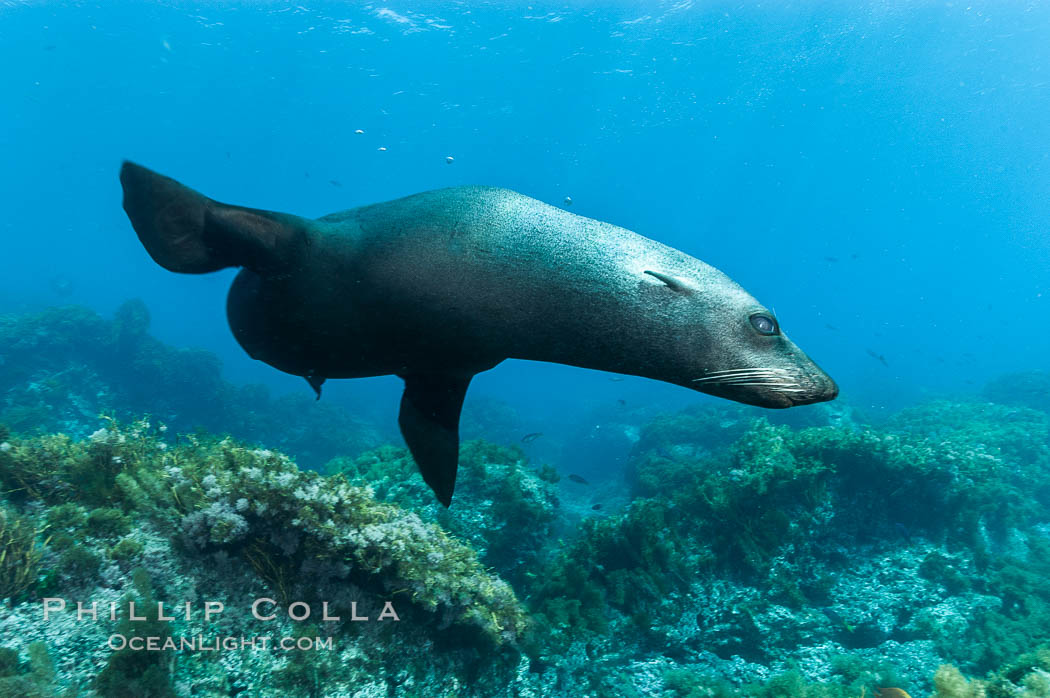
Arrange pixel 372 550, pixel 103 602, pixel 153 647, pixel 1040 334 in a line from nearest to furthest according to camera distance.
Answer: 1. pixel 153 647
2. pixel 103 602
3. pixel 372 550
4. pixel 1040 334

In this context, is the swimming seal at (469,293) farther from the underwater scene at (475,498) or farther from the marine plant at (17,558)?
the marine plant at (17,558)

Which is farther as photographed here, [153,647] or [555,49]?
[555,49]

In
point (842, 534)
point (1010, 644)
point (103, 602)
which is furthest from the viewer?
point (842, 534)

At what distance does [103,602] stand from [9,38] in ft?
255

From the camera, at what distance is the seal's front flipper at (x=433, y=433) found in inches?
116

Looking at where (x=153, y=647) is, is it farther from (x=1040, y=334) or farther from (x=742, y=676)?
(x=1040, y=334)

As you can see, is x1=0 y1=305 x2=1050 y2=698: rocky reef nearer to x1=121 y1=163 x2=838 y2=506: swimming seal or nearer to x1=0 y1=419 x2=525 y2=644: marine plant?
x1=0 y1=419 x2=525 y2=644: marine plant

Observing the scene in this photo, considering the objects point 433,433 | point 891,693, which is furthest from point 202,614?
point 891,693

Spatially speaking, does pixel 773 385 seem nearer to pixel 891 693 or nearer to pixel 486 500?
pixel 891 693

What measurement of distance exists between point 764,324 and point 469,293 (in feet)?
3.65

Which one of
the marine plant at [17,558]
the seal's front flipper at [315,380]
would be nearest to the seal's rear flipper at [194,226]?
the seal's front flipper at [315,380]

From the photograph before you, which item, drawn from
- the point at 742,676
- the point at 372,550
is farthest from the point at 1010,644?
the point at 372,550

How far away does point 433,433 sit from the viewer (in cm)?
302

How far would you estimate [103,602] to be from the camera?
3.38 metres
